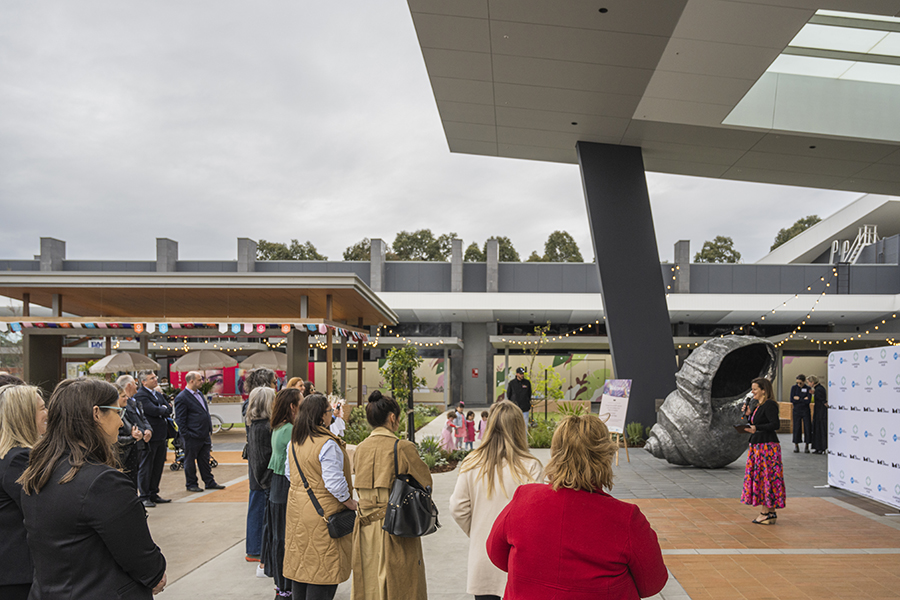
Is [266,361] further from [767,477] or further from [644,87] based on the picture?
[767,477]

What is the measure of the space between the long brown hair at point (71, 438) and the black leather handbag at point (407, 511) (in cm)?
164

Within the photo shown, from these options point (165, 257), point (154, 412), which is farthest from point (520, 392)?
point (165, 257)

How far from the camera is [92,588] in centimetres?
209

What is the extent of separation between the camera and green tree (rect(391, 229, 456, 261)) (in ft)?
177

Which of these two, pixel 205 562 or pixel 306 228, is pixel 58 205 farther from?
pixel 205 562

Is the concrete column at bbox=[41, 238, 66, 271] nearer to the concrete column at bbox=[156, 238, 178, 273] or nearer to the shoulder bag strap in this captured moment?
the concrete column at bbox=[156, 238, 178, 273]

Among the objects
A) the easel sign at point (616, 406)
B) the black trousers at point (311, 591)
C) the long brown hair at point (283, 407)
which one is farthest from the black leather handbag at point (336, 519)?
the easel sign at point (616, 406)

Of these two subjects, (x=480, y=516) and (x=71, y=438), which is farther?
(x=480, y=516)

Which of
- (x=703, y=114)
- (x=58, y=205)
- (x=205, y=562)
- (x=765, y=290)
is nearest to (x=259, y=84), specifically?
(x=58, y=205)

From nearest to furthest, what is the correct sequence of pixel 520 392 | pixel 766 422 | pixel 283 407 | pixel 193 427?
pixel 283 407, pixel 766 422, pixel 193 427, pixel 520 392

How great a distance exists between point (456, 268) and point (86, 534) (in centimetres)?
2611

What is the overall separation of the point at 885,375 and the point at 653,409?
5664 millimetres

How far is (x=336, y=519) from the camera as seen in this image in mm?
3863

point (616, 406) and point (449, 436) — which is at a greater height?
point (616, 406)
